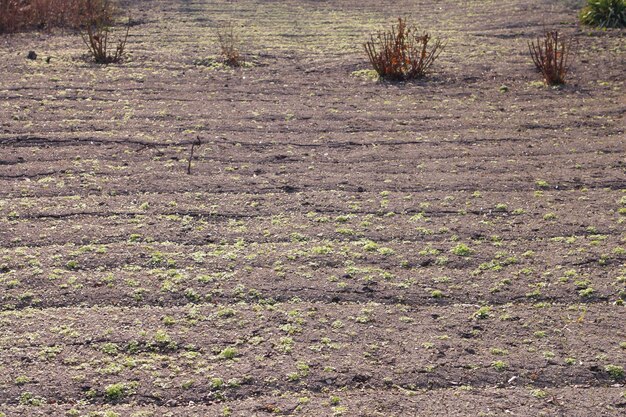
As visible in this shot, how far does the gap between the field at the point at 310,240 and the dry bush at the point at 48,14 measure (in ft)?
6.45

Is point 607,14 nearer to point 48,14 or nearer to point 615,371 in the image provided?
point 48,14

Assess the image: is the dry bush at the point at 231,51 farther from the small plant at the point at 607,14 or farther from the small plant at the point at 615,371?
the small plant at the point at 615,371

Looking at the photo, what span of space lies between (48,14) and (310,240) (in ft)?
23.7

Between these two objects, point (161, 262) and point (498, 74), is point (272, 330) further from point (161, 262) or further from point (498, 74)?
point (498, 74)

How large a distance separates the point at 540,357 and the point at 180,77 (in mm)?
4965

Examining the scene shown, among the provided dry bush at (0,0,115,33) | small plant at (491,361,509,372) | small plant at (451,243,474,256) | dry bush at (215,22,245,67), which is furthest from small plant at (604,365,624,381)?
dry bush at (0,0,115,33)

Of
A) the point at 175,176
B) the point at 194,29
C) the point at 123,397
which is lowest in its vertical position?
the point at 123,397

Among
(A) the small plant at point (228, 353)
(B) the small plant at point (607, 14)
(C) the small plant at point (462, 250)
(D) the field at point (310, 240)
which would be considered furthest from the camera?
(B) the small plant at point (607, 14)

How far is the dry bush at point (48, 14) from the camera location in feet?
31.9

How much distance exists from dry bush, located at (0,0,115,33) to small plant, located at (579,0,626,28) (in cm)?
567

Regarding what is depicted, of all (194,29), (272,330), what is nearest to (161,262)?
(272,330)

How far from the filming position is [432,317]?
12.1 feet

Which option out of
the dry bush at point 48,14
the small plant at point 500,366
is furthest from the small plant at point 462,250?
the dry bush at point 48,14

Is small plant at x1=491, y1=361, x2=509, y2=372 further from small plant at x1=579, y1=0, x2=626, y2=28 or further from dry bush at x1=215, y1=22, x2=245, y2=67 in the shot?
small plant at x1=579, y1=0, x2=626, y2=28
